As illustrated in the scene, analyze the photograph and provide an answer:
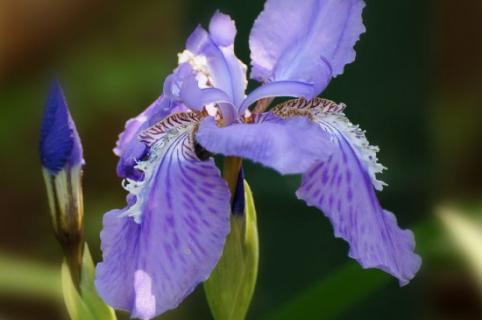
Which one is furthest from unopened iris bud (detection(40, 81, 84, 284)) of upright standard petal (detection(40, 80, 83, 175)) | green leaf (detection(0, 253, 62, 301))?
green leaf (detection(0, 253, 62, 301))

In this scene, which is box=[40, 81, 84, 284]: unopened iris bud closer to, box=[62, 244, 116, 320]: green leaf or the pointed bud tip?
box=[62, 244, 116, 320]: green leaf

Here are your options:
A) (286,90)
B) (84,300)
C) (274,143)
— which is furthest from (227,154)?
(84,300)

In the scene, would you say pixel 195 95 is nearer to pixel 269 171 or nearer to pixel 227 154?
pixel 227 154

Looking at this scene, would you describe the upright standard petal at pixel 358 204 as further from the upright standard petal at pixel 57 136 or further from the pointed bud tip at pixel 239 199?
the upright standard petal at pixel 57 136

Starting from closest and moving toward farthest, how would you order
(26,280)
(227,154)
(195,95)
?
(227,154)
(195,95)
(26,280)

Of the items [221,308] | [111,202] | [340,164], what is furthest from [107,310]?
[111,202]

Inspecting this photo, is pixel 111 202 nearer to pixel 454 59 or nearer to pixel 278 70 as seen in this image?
pixel 454 59

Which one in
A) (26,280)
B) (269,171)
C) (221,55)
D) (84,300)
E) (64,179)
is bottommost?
(26,280)
